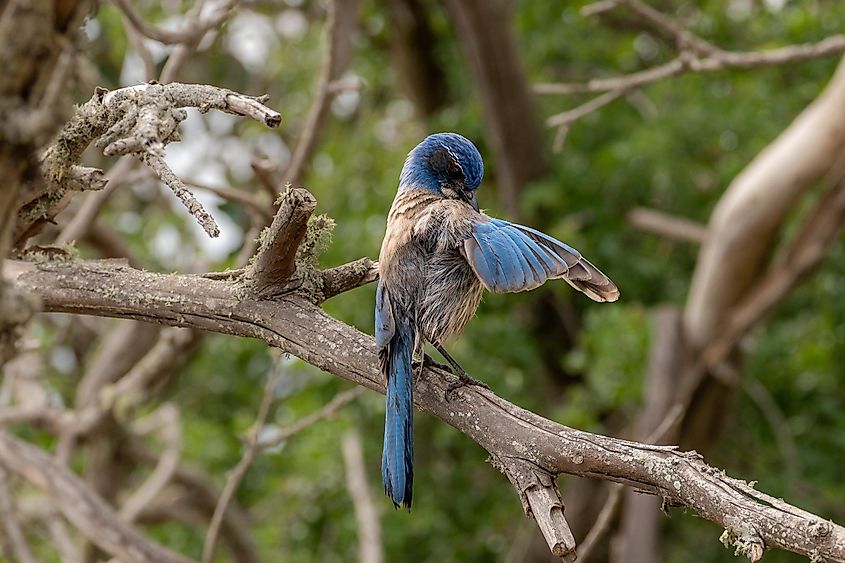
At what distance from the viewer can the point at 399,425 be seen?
102 inches

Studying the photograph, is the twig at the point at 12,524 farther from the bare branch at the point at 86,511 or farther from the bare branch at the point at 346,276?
the bare branch at the point at 346,276

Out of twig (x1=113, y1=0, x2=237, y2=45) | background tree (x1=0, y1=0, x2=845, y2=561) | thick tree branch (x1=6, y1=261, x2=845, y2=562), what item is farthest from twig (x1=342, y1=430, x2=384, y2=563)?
thick tree branch (x1=6, y1=261, x2=845, y2=562)

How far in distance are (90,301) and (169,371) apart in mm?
2566

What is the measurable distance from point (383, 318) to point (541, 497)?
2.70ft

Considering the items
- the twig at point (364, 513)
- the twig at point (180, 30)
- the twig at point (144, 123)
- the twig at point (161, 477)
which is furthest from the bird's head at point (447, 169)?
the twig at point (161, 477)

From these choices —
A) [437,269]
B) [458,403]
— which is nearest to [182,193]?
[458,403]

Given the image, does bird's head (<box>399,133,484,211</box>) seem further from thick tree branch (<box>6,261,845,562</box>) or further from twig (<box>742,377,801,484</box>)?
Result: twig (<box>742,377,801,484</box>)

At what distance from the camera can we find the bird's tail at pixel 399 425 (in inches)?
99.9

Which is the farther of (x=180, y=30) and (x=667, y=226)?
(x=667, y=226)

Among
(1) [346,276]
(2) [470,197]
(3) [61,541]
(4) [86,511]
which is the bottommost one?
(3) [61,541]

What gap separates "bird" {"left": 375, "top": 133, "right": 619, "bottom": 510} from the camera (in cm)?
256

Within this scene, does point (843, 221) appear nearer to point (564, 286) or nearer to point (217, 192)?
point (564, 286)

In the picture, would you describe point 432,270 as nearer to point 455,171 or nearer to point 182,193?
point 455,171

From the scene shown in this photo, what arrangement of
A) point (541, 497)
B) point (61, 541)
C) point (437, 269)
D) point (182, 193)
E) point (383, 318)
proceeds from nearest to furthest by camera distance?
point (182, 193), point (541, 497), point (383, 318), point (437, 269), point (61, 541)
